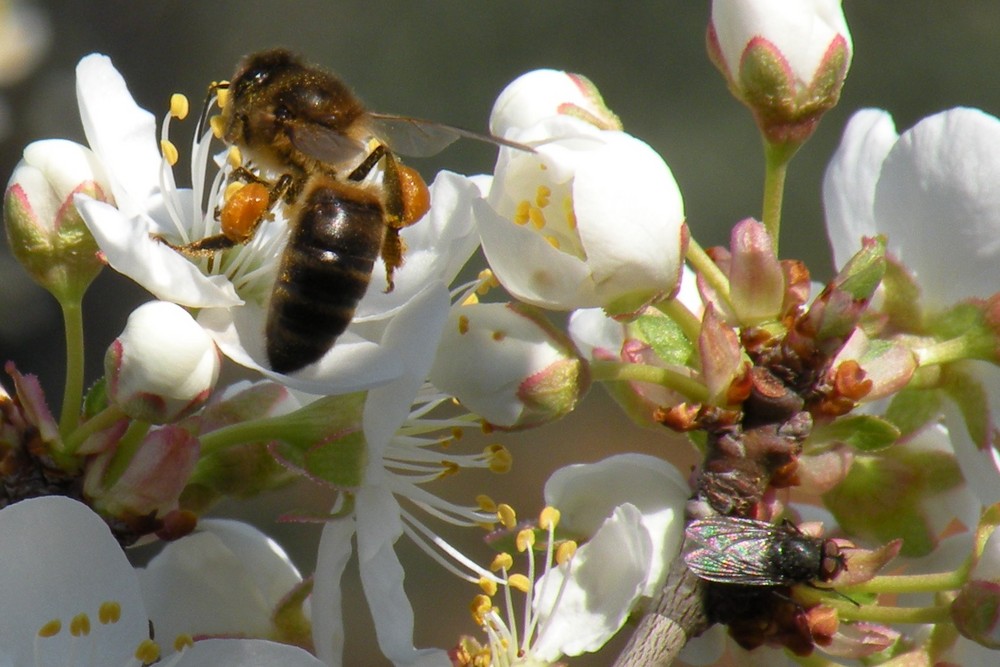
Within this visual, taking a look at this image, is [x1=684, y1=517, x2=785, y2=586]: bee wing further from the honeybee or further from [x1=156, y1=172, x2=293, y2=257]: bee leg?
[x1=156, y1=172, x2=293, y2=257]: bee leg

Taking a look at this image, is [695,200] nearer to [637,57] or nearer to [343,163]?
[637,57]

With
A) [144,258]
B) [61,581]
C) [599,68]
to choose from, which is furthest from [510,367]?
[599,68]

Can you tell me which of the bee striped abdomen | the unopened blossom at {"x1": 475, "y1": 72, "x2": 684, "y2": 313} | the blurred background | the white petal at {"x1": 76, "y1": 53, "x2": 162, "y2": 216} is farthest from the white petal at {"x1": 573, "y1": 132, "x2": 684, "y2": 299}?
the blurred background

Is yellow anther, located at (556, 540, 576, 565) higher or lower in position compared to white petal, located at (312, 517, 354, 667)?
higher

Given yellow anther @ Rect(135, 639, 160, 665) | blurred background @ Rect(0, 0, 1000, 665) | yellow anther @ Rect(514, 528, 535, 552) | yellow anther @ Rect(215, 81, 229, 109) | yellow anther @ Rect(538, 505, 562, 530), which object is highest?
yellow anther @ Rect(215, 81, 229, 109)

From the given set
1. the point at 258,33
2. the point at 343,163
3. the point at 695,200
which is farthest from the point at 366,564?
the point at 258,33

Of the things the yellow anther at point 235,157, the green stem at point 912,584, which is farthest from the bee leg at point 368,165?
the green stem at point 912,584

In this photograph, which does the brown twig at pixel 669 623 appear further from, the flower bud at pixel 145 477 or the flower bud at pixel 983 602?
the flower bud at pixel 145 477
